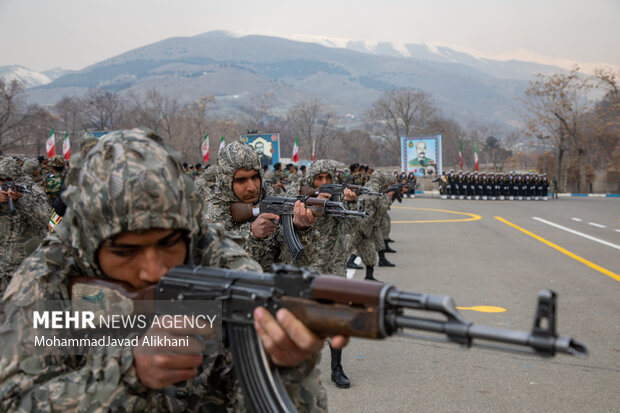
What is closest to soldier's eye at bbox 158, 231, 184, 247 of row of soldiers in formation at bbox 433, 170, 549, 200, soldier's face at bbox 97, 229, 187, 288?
soldier's face at bbox 97, 229, 187, 288

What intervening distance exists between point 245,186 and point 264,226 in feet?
1.65

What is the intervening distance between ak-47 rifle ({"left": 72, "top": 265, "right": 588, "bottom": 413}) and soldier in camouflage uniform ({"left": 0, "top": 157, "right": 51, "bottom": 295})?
19.0ft

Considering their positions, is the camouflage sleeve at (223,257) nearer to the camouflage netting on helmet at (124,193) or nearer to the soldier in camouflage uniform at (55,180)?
the camouflage netting on helmet at (124,193)

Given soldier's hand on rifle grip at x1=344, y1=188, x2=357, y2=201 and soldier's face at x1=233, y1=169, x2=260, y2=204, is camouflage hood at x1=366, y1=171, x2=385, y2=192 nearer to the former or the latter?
soldier's hand on rifle grip at x1=344, y1=188, x2=357, y2=201

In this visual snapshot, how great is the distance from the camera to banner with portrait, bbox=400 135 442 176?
4153 cm

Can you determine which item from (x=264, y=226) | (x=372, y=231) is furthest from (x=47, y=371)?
(x=372, y=231)

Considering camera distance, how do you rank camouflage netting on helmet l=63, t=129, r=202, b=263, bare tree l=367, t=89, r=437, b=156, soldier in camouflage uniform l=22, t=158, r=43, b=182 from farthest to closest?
bare tree l=367, t=89, r=437, b=156 < soldier in camouflage uniform l=22, t=158, r=43, b=182 < camouflage netting on helmet l=63, t=129, r=202, b=263

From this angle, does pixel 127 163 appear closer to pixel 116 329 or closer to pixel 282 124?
pixel 116 329

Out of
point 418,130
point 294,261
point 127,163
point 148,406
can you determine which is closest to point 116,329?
point 148,406

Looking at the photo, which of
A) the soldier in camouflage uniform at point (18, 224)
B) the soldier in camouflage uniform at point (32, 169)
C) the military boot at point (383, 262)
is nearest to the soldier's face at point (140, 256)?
the soldier in camouflage uniform at point (18, 224)

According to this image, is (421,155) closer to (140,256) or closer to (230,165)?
(230,165)

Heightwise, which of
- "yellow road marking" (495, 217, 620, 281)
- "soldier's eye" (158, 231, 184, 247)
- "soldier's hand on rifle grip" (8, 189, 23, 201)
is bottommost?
"yellow road marking" (495, 217, 620, 281)

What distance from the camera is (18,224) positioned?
7254 millimetres

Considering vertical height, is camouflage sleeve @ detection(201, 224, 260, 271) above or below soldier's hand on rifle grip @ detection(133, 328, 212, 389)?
above
